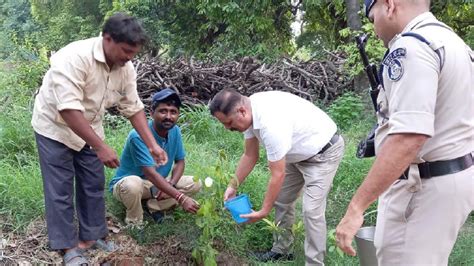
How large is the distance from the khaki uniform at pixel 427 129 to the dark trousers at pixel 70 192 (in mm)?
2101

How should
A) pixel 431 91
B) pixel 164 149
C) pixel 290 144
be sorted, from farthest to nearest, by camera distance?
pixel 164 149 < pixel 290 144 < pixel 431 91

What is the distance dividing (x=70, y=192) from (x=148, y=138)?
648 millimetres

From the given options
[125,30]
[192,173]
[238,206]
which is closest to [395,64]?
[238,206]

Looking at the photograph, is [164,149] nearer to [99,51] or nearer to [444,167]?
[99,51]

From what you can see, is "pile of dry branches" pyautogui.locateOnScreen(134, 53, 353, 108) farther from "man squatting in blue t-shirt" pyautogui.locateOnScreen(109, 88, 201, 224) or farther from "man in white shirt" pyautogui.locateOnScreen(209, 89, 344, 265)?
"man in white shirt" pyautogui.locateOnScreen(209, 89, 344, 265)

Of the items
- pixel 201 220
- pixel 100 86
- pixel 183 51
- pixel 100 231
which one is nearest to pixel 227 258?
pixel 201 220

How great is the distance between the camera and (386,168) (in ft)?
6.47

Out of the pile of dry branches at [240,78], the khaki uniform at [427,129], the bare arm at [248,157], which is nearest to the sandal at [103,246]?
the bare arm at [248,157]

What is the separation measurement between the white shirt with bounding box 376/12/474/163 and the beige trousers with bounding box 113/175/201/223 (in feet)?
7.80

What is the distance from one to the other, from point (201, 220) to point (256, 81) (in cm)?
533

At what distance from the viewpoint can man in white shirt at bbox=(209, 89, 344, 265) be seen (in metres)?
3.49

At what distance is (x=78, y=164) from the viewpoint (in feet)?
12.0

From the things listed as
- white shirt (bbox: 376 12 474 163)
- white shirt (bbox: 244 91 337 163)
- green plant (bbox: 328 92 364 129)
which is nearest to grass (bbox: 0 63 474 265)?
green plant (bbox: 328 92 364 129)

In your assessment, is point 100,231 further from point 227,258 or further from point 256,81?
point 256,81
